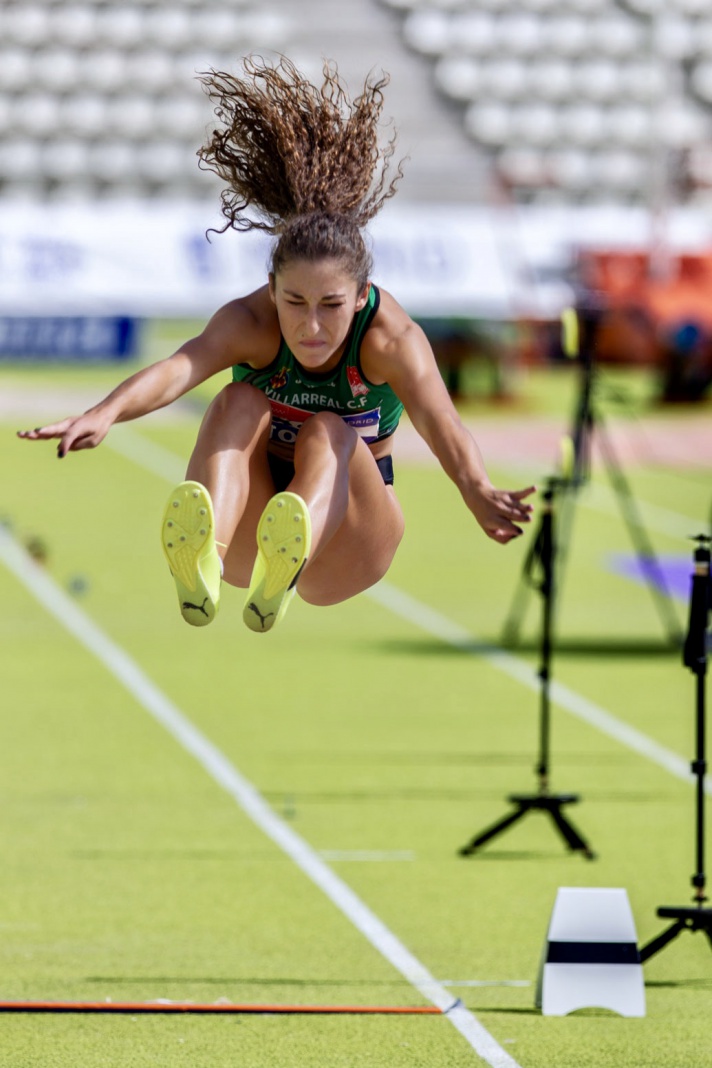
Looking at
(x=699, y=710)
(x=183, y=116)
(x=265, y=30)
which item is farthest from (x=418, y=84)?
(x=699, y=710)

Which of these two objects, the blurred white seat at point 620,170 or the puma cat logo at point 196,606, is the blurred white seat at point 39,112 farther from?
the puma cat logo at point 196,606

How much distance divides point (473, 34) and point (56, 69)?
6591 mm

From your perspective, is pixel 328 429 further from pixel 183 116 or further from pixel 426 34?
pixel 426 34

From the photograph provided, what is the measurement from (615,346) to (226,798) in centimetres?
1694

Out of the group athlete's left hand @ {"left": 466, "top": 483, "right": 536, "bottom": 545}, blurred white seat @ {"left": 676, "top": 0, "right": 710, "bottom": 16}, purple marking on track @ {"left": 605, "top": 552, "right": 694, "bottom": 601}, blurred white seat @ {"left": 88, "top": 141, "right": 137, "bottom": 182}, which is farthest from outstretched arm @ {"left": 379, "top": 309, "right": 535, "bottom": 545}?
blurred white seat @ {"left": 676, "top": 0, "right": 710, "bottom": 16}

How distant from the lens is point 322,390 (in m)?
5.34

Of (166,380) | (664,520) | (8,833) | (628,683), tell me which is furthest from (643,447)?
(166,380)

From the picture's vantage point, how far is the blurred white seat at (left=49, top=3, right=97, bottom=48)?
2930 centimetres

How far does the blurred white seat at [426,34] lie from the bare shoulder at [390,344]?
1008 inches

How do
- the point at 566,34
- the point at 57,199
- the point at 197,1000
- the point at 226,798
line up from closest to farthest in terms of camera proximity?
the point at 197,1000 → the point at 226,798 → the point at 57,199 → the point at 566,34

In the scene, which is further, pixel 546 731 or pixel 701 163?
pixel 701 163

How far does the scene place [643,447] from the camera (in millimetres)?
20031

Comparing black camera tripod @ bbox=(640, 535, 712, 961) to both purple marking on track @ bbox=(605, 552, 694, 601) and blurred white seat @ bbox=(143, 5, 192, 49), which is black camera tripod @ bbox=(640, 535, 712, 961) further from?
blurred white seat @ bbox=(143, 5, 192, 49)

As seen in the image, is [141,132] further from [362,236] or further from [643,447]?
[362,236]
